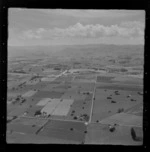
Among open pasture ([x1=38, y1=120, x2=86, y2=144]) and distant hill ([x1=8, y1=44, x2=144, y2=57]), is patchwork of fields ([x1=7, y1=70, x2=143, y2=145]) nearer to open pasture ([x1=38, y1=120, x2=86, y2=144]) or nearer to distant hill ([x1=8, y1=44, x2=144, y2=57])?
open pasture ([x1=38, y1=120, x2=86, y2=144])

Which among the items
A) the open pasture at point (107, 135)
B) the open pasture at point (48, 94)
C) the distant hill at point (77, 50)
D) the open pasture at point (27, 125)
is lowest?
the open pasture at point (107, 135)

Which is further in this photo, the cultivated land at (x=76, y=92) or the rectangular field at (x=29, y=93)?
the rectangular field at (x=29, y=93)

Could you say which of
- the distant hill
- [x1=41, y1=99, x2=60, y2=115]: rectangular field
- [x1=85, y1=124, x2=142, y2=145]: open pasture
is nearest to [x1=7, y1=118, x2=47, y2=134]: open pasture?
[x1=41, y1=99, x2=60, y2=115]: rectangular field

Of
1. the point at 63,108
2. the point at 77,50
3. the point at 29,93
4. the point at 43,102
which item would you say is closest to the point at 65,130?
the point at 63,108

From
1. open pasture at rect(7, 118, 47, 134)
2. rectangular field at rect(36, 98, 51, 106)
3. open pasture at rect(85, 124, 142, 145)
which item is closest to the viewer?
open pasture at rect(85, 124, 142, 145)

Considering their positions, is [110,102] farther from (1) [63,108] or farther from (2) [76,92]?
(1) [63,108]

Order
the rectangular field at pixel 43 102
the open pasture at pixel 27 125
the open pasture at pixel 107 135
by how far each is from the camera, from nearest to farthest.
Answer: the open pasture at pixel 107 135
the open pasture at pixel 27 125
the rectangular field at pixel 43 102

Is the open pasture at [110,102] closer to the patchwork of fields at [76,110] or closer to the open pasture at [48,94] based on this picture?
the patchwork of fields at [76,110]

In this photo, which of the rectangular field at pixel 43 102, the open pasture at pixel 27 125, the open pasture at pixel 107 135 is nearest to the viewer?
the open pasture at pixel 107 135

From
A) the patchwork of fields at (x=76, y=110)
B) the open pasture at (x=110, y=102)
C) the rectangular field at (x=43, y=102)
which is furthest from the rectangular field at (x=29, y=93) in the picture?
the open pasture at (x=110, y=102)
